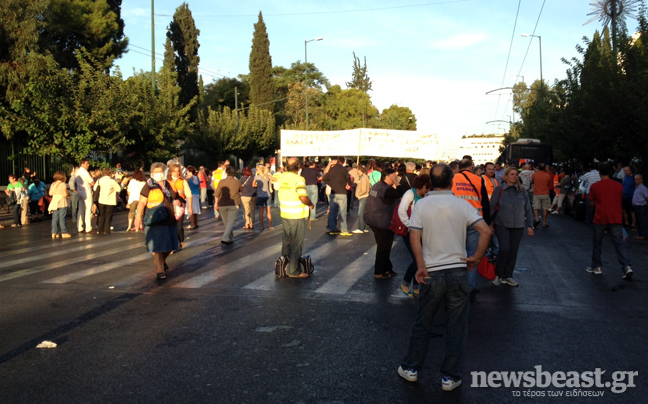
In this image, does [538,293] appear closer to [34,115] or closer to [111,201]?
[111,201]

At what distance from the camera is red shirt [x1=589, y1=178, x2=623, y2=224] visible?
9.72 metres

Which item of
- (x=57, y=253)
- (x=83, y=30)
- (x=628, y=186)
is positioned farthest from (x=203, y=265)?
(x=83, y=30)

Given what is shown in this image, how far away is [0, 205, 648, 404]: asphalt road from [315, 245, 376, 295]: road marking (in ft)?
0.10

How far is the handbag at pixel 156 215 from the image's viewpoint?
9.55m

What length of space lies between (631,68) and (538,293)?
1625 cm

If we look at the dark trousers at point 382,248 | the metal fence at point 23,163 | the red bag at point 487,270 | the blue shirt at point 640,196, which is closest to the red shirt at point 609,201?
the red bag at point 487,270

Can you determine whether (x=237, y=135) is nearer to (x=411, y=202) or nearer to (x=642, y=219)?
(x=642, y=219)

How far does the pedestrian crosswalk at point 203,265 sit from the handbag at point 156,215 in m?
0.86

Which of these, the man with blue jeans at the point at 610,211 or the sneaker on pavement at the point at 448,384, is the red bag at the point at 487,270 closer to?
the man with blue jeans at the point at 610,211

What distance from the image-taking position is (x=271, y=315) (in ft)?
23.9

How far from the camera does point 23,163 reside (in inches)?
1027

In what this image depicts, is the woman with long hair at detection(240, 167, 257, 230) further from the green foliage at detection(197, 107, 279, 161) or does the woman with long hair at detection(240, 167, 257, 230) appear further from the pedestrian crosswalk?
the green foliage at detection(197, 107, 279, 161)

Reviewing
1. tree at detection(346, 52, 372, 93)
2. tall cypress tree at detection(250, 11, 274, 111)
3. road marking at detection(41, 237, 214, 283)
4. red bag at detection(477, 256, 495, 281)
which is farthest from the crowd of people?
tree at detection(346, 52, 372, 93)

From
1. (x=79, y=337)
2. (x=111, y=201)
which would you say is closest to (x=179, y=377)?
(x=79, y=337)
